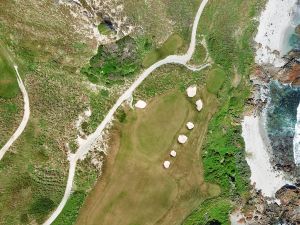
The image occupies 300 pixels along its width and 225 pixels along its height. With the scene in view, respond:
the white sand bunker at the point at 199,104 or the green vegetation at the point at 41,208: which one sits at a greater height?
the white sand bunker at the point at 199,104

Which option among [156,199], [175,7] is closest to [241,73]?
[175,7]

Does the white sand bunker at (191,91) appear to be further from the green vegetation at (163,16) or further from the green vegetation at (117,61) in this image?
the green vegetation at (117,61)

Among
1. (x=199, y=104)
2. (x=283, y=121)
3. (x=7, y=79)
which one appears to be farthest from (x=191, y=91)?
(x=7, y=79)

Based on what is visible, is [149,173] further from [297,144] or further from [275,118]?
[297,144]

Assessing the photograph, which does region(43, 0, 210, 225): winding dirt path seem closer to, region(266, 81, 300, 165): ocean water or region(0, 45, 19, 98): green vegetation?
region(0, 45, 19, 98): green vegetation

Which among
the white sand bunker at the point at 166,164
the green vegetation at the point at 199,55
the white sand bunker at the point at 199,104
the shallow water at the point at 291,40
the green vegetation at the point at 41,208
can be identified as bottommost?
the green vegetation at the point at 41,208

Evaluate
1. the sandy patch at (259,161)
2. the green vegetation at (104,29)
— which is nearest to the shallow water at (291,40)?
the sandy patch at (259,161)
